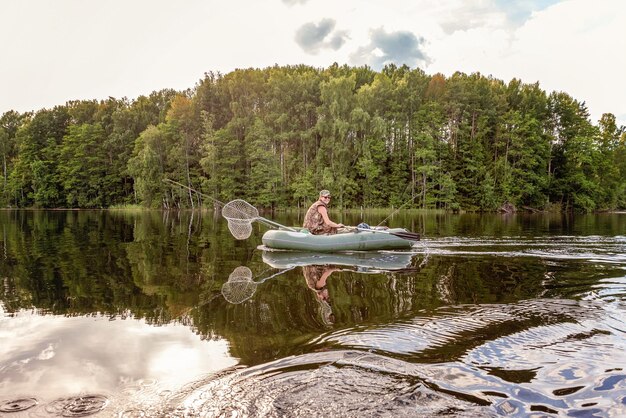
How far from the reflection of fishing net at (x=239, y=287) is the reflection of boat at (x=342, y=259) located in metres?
1.07

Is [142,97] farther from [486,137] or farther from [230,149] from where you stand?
[486,137]

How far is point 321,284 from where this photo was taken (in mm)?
8211

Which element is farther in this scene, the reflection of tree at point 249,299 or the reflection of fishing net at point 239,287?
the reflection of fishing net at point 239,287

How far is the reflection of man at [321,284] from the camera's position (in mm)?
6166

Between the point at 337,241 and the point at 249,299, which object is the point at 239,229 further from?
the point at 249,299

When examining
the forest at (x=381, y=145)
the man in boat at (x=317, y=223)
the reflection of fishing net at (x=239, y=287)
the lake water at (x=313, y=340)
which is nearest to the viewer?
the lake water at (x=313, y=340)

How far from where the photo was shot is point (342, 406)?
353cm

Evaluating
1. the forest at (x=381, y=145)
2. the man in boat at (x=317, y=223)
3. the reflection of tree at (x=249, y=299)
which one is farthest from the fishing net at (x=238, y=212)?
the forest at (x=381, y=145)

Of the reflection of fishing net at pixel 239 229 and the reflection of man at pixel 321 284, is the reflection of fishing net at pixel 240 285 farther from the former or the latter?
the reflection of fishing net at pixel 239 229

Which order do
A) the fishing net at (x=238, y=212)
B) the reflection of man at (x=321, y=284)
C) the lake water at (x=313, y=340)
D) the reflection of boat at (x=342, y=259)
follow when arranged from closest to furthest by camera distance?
1. the lake water at (x=313, y=340)
2. the reflection of man at (x=321, y=284)
3. the reflection of boat at (x=342, y=259)
4. the fishing net at (x=238, y=212)

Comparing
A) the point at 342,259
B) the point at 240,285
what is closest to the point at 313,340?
the point at 240,285

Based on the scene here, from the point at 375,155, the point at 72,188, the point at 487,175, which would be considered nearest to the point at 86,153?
the point at 72,188

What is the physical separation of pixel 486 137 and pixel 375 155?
11291 mm

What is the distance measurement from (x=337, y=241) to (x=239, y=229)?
291cm
